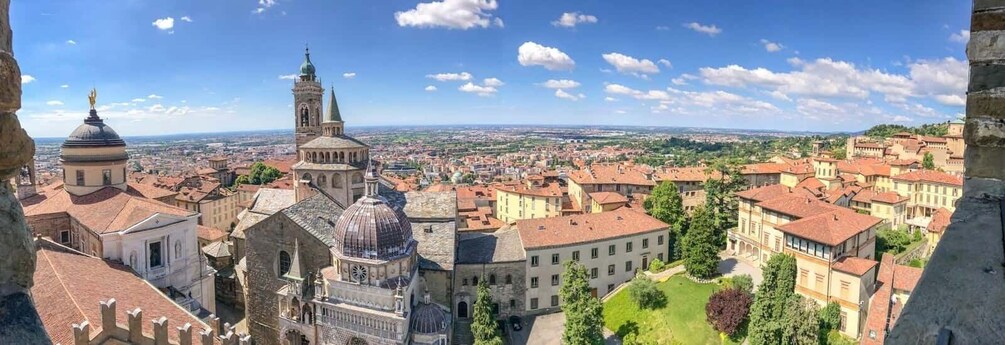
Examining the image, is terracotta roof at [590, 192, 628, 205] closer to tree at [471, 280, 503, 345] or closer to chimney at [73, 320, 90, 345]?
tree at [471, 280, 503, 345]

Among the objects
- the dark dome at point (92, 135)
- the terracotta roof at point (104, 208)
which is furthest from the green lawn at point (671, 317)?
the dark dome at point (92, 135)

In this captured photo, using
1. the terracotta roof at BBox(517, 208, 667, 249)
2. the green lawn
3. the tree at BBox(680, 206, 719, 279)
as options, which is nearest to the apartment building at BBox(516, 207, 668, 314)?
the terracotta roof at BBox(517, 208, 667, 249)

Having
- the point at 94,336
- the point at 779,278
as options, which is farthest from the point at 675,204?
the point at 94,336

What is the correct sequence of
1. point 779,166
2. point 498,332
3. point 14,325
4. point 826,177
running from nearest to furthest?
point 14,325, point 498,332, point 826,177, point 779,166

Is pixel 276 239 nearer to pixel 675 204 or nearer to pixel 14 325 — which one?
pixel 14 325

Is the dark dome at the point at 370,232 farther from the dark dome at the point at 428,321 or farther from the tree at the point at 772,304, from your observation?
the tree at the point at 772,304

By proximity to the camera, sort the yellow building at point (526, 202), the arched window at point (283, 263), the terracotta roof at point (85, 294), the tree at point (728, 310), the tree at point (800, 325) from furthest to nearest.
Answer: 1. the yellow building at point (526, 202)
2. the arched window at point (283, 263)
3. the tree at point (728, 310)
4. the tree at point (800, 325)
5. the terracotta roof at point (85, 294)

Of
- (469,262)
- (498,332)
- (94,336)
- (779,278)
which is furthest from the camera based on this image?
(469,262)
